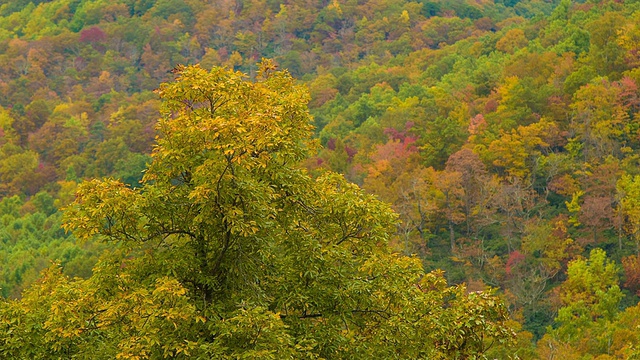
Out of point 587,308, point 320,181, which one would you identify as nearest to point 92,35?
point 587,308

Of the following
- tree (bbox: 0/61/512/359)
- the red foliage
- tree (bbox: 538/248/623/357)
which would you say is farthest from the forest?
the red foliage

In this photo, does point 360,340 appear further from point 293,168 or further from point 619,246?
point 619,246

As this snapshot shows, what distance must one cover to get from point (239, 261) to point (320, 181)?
201 centimetres

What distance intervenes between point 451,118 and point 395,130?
890 centimetres

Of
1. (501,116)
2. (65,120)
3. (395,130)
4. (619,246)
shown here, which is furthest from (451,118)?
(65,120)

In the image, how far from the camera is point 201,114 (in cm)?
1179

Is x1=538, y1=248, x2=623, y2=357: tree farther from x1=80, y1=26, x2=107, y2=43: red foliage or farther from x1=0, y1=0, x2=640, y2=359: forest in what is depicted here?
x1=80, y1=26, x2=107, y2=43: red foliage

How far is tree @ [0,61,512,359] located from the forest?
0.03 meters

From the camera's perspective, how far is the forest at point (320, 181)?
37.2 feet

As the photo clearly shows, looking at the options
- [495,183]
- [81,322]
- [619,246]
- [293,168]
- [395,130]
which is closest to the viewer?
[81,322]

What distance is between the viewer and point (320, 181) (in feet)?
42.3

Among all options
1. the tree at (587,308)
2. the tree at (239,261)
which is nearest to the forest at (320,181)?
the tree at (239,261)

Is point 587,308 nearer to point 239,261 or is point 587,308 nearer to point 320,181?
point 320,181

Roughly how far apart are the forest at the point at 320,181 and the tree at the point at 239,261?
3 cm
